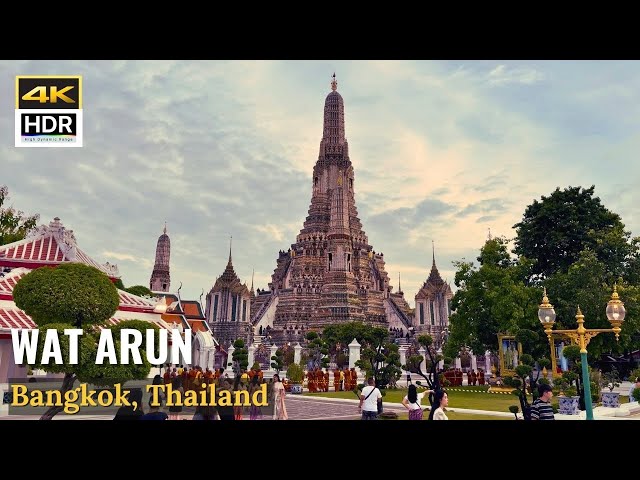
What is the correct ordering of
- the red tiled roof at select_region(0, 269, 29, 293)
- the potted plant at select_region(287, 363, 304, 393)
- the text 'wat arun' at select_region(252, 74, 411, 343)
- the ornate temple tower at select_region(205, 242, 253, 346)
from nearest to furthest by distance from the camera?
the red tiled roof at select_region(0, 269, 29, 293) → the potted plant at select_region(287, 363, 304, 393) → the text 'wat arun' at select_region(252, 74, 411, 343) → the ornate temple tower at select_region(205, 242, 253, 346)

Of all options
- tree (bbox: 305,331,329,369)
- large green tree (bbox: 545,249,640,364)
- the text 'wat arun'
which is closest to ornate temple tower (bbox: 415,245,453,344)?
the text 'wat arun'

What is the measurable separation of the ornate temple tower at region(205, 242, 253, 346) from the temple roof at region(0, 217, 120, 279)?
42.7 m

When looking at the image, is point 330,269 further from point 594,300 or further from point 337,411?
point 337,411

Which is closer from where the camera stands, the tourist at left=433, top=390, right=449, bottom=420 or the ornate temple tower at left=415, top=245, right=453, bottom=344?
the tourist at left=433, top=390, right=449, bottom=420

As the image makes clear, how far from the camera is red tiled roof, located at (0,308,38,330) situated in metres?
15.0

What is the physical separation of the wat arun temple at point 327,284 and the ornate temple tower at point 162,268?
779 centimetres

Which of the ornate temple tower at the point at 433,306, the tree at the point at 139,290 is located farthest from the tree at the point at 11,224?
the ornate temple tower at the point at 433,306

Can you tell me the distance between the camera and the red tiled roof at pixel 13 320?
49.1 feet

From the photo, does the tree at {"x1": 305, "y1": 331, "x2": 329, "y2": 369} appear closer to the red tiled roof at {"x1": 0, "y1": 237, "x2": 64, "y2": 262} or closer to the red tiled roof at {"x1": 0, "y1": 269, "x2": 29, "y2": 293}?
the red tiled roof at {"x1": 0, "y1": 237, "x2": 64, "y2": 262}

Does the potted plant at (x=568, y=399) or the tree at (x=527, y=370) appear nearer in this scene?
the tree at (x=527, y=370)

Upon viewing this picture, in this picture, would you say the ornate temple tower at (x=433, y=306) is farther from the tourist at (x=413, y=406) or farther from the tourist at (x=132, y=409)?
the tourist at (x=132, y=409)

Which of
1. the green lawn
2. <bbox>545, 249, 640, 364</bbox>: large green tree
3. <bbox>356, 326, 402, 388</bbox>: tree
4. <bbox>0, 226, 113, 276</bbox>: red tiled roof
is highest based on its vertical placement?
<bbox>0, 226, 113, 276</bbox>: red tiled roof
